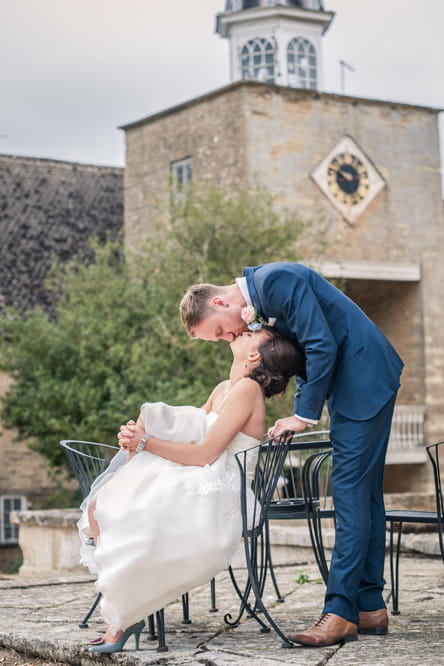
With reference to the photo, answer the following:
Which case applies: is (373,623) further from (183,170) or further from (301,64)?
(301,64)

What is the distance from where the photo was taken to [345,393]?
418 cm

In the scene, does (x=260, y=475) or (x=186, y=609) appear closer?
(x=260, y=475)

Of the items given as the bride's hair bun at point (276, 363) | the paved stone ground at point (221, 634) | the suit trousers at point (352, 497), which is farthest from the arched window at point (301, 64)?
the suit trousers at point (352, 497)

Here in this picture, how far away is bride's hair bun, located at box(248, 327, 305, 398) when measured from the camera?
4.19 meters

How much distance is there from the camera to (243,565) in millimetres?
7402

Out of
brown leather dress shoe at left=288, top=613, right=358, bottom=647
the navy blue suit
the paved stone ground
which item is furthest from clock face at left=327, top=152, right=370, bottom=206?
brown leather dress shoe at left=288, top=613, right=358, bottom=647

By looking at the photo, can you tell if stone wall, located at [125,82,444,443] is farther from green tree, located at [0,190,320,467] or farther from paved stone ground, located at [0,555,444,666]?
paved stone ground, located at [0,555,444,666]

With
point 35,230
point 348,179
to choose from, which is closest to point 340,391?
point 348,179

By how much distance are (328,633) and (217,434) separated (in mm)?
946

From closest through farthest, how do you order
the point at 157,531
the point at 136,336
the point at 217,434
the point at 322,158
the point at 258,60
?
the point at 157,531 → the point at 217,434 → the point at 136,336 → the point at 322,158 → the point at 258,60

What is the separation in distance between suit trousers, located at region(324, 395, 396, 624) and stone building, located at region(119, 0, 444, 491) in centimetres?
1504

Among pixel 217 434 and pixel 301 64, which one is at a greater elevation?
pixel 301 64

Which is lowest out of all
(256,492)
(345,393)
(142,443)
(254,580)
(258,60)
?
(254,580)

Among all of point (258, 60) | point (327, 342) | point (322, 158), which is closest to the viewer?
point (327, 342)
